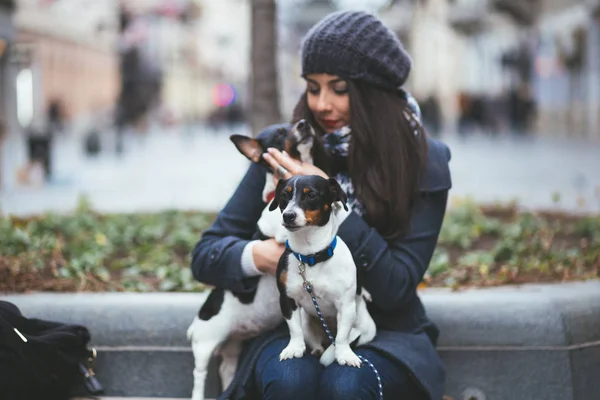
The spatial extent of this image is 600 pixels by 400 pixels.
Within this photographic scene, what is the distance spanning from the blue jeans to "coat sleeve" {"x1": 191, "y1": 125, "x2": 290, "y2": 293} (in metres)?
0.34

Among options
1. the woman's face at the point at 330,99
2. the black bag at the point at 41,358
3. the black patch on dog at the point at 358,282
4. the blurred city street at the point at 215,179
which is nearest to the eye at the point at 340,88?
the woman's face at the point at 330,99

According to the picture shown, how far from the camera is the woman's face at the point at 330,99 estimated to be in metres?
3.42

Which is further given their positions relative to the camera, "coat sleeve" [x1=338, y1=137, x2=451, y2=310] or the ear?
"coat sleeve" [x1=338, y1=137, x2=451, y2=310]

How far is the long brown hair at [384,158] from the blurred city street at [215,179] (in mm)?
3509

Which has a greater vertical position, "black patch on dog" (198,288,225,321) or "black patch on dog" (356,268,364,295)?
"black patch on dog" (356,268,364,295)

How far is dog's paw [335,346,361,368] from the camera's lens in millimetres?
2947

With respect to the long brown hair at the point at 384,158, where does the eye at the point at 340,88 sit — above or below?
above

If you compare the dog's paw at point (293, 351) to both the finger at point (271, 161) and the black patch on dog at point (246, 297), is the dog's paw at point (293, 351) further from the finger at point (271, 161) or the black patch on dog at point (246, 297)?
the finger at point (271, 161)

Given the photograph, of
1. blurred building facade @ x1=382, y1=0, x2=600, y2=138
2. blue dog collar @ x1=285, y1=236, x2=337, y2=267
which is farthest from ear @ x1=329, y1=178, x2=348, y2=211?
blurred building facade @ x1=382, y1=0, x2=600, y2=138

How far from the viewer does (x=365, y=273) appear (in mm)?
3168

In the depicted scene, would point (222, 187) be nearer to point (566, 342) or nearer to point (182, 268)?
point (182, 268)

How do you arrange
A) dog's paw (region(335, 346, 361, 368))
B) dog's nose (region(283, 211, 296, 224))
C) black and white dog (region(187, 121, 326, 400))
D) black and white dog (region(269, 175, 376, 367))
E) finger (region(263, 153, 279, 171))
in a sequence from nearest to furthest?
dog's nose (region(283, 211, 296, 224)), black and white dog (region(269, 175, 376, 367)), dog's paw (region(335, 346, 361, 368)), finger (region(263, 153, 279, 171)), black and white dog (region(187, 121, 326, 400))

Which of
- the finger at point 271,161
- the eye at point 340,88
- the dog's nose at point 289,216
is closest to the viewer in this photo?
the dog's nose at point 289,216

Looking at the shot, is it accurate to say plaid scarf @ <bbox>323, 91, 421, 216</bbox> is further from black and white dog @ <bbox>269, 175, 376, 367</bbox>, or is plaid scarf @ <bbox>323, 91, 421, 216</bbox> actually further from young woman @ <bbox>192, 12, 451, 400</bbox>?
black and white dog @ <bbox>269, 175, 376, 367</bbox>
